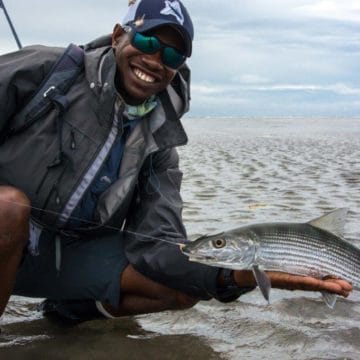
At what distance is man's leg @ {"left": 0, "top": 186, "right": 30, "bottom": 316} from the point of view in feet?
11.1

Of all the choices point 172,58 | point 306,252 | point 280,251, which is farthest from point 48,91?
point 306,252

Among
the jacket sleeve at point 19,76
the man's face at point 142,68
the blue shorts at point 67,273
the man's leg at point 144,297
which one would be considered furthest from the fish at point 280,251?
the jacket sleeve at point 19,76

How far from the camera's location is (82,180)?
148 inches

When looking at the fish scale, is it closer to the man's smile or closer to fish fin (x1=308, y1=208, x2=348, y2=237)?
fish fin (x1=308, y1=208, x2=348, y2=237)

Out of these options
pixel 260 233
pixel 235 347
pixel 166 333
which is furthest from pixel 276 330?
pixel 260 233

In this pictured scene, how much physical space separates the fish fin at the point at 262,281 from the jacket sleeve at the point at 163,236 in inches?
18.1

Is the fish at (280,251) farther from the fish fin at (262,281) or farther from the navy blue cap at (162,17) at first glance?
the navy blue cap at (162,17)

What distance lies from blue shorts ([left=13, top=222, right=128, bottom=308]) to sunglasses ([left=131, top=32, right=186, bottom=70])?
1.32 meters

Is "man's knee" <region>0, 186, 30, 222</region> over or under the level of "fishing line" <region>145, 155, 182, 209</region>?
over

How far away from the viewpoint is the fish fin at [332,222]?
11.8ft

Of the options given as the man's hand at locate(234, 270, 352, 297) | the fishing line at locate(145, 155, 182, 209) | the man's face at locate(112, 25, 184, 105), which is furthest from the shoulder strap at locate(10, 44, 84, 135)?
the man's hand at locate(234, 270, 352, 297)

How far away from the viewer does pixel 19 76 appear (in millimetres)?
3639

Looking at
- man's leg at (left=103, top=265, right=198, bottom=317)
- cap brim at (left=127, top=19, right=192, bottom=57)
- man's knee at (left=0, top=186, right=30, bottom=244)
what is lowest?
man's leg at (left=103, top=265, right=198, bottom=317)

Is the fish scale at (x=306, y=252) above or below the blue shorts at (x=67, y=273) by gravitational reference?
above
